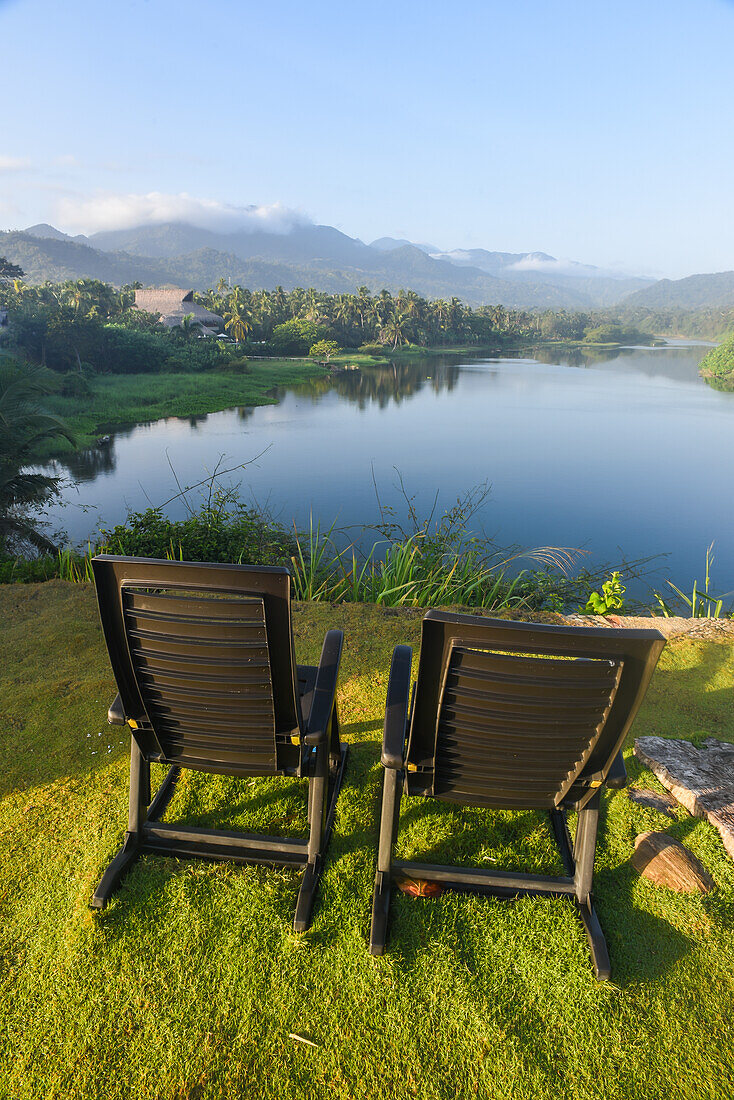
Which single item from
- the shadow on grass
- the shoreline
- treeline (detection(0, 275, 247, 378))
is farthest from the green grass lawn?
treeline (detection(0, 275, 247, 378))

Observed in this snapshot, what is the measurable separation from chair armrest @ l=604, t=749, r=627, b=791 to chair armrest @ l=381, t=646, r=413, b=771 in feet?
1.67

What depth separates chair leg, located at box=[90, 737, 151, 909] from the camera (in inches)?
63.6

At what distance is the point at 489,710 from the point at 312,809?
2.21 feet

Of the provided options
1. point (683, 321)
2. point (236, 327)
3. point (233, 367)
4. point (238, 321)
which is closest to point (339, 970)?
point (233, 367)

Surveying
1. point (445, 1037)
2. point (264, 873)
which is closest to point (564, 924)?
point (445, 1037)

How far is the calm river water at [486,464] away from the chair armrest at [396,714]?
294 inches

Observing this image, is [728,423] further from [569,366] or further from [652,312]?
[652,312]

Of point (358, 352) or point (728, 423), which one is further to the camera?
point (358, 352)

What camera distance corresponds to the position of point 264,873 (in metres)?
1.72

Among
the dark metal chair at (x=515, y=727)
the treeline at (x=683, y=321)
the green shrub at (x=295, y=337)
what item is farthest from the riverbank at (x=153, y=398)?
the treeline at (x=683, y=321)

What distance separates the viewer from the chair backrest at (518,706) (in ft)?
3.83

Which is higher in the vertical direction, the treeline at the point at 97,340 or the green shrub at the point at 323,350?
the treeline at the point at 97,340

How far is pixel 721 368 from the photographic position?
39594mm

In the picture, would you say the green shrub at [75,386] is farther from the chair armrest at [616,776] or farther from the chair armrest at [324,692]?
the chair armrest at [616,776]
